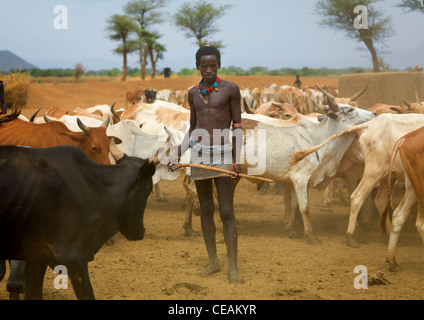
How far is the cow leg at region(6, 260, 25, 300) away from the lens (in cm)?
485

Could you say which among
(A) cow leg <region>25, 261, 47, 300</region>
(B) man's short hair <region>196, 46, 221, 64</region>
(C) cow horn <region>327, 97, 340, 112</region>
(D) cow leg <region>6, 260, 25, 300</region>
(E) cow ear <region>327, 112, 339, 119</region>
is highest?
(B) man's short hair <region>196, 46, 221, 64</region>

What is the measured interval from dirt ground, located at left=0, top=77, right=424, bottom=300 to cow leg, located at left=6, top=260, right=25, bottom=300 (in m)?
0.27

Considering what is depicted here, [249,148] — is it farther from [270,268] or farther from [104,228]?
[104,228]

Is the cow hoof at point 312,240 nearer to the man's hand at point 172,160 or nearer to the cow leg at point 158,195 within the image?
the man's hand at point 172,160

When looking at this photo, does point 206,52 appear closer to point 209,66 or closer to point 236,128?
point 209,66

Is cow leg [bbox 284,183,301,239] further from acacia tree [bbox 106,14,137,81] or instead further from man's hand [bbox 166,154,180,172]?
acacia tree [bbox 106,14,137,81]

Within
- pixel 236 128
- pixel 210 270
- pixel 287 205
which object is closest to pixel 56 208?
pixel 236 128

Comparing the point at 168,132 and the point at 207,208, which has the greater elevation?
the point at 168,132

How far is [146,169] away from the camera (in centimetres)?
426

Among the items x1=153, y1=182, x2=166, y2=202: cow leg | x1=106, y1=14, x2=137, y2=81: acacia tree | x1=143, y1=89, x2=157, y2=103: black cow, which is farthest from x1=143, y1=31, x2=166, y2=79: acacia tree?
x1=153, y1=182, x2=166, y2=202: cow leg

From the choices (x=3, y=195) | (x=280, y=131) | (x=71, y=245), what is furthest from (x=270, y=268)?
(x=3, y=195)

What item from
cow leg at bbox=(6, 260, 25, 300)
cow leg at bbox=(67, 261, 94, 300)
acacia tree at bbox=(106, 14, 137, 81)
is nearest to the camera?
cow leg at bbox=(67, 261, 94, 300)

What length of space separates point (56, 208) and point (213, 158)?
6.66ft
